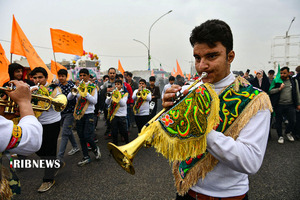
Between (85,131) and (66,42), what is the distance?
11.3 feet

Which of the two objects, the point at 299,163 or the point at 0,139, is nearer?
the point at 0,139

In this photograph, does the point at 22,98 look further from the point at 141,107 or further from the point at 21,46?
the point at 141,107

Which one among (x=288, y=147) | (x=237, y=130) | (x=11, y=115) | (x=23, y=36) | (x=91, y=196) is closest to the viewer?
(x=237, y=130)

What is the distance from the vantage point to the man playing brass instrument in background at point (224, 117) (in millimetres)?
1073

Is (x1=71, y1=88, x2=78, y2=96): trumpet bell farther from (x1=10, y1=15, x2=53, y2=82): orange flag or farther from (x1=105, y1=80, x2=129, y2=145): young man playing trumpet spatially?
(x1=10, y1=15, x2=53, y2=82): orange flag

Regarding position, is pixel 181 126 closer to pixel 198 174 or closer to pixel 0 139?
pixel 198 174

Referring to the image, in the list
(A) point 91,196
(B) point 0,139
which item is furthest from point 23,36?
(B) point 0,139

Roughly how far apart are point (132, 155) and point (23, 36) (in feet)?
16.3

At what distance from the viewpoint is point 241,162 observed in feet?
3.13

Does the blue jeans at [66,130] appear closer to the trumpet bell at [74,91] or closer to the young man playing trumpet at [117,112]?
the trumpet bell at [74,91]

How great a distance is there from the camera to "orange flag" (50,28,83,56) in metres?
5.57

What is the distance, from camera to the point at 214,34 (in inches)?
45.4

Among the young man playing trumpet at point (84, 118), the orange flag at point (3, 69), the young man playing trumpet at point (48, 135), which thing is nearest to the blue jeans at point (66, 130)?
the young man playing trumpet at point (84, 118)

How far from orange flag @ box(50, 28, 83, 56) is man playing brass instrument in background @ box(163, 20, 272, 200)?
18.4ft
